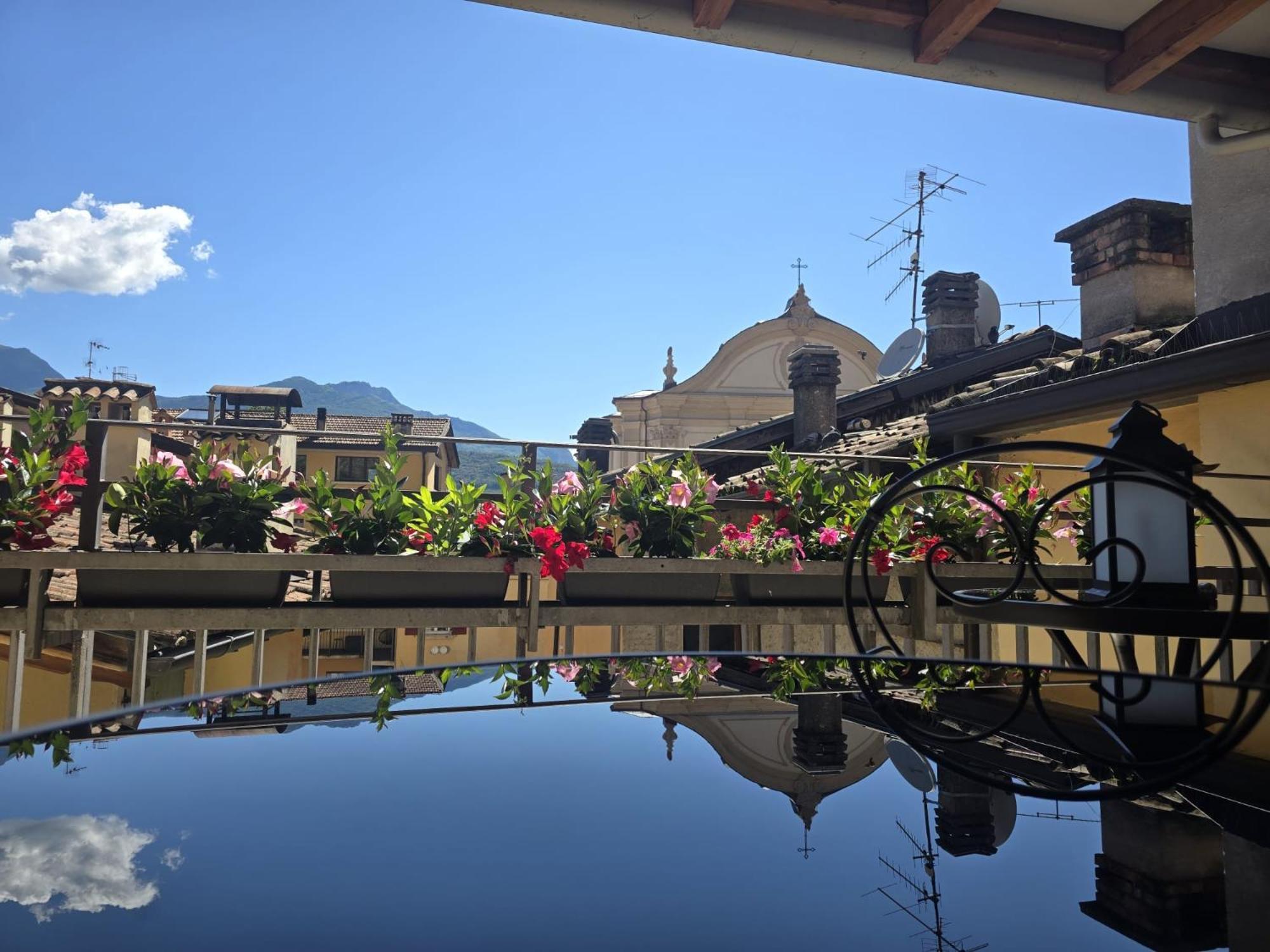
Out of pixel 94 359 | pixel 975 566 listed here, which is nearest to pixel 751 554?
pixel 975 566

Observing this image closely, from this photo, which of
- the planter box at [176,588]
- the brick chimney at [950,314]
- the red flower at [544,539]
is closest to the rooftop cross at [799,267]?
the brick chimney at [950,314]

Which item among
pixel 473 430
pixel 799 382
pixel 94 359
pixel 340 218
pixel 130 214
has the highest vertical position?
pixel 130 214

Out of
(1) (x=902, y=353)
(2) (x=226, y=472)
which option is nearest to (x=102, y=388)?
(1) (x=902, y=353)

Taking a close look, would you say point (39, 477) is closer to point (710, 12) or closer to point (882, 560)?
point (710, 12)

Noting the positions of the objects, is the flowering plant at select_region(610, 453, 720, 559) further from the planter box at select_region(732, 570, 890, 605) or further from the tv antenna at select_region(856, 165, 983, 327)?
the tv antenna at select_region(856, 165, 983, 327)

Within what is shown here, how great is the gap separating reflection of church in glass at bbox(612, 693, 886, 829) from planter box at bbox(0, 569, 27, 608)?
2684mm

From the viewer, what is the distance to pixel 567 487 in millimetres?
3295

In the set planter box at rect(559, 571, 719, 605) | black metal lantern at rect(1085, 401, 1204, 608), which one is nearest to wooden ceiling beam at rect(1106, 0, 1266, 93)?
black metal lantern at rect(1085, 401, 1204, 608)

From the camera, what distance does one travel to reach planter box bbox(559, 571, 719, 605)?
3.28 metres

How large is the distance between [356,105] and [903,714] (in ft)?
296

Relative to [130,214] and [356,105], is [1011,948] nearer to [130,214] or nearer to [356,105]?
[356,105]

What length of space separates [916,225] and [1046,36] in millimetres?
18386

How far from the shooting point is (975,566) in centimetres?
350

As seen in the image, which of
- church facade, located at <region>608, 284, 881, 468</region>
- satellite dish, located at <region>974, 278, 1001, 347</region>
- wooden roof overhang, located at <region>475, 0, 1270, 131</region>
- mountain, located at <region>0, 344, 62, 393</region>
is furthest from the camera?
mountain, located at <region>0, 344, 62, 393</region>
